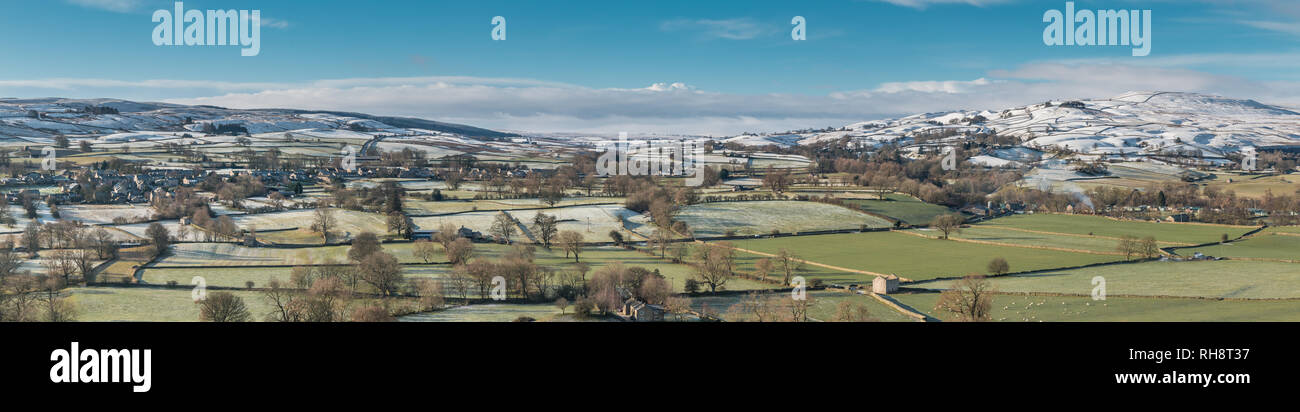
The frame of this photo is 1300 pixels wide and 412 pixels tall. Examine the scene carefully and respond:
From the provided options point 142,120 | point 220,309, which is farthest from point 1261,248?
point 142,120

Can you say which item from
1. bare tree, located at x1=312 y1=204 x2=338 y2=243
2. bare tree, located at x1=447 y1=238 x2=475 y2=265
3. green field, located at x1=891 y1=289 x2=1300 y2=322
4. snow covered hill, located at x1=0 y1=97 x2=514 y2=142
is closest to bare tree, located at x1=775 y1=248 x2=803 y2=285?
green field, located at x1=891 y1=289 x2=1300 y2=322

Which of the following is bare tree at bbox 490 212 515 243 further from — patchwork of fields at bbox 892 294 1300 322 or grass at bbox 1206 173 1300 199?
grass at bbox 1206 173 1300 199

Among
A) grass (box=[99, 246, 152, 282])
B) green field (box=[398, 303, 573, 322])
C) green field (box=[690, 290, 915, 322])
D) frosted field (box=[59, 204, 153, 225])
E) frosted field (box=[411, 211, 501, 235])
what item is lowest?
green field (box=[690, 290, 915, 322])

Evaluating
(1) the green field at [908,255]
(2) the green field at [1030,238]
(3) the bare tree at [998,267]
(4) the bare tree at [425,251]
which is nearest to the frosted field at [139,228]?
(4) the bare tree at [425,251]

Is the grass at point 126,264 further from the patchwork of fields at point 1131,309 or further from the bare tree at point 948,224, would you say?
the bare tree at point 948,224
